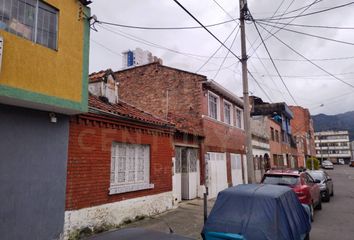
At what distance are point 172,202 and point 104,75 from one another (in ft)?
18.5

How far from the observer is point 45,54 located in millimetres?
6770

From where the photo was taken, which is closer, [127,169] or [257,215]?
[257,215]

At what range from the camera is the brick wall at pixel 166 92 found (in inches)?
623

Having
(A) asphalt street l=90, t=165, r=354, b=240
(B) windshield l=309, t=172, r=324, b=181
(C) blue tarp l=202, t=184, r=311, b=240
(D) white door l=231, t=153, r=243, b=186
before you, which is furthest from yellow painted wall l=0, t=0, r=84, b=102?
(B) windshield l=309, t=172, r=324, b=181

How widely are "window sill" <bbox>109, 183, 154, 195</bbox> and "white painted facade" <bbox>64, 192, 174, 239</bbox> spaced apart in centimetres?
33

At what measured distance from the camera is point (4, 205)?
6.32 meters

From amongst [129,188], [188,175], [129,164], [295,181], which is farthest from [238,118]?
[129,188]

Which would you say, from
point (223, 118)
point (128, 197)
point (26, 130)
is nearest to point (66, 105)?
point (26, 130)

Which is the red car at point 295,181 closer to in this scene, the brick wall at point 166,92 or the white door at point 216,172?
the white door at point 216,172

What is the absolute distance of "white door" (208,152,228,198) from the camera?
Answer: 15.9 metres

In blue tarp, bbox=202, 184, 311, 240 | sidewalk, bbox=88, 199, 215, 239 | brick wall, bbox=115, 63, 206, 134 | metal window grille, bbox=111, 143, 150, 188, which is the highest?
brick wall, bbox=115, 63, 206, 134

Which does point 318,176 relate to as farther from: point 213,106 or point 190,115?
point 190,115

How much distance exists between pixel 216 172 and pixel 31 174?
36.8ft

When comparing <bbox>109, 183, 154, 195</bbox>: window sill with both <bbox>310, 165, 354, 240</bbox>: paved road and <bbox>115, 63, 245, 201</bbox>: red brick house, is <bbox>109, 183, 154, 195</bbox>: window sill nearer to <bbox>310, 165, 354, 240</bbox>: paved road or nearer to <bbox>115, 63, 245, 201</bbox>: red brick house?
<bbox>115, 63, 245, 201</bbox>: red brick house
